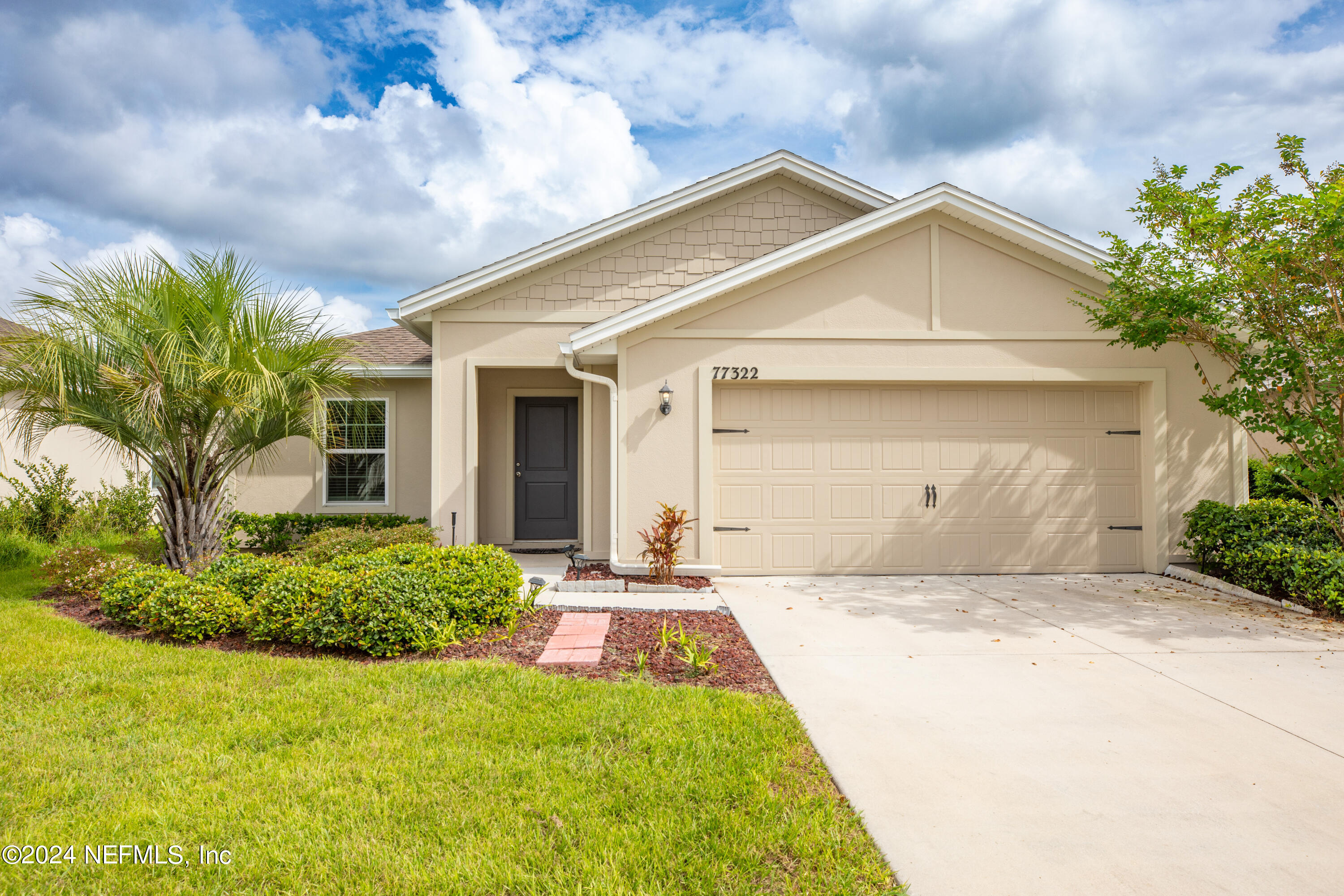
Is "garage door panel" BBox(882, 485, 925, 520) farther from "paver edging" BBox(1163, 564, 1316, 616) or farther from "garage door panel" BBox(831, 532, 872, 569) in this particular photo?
"paver edging" BBox(1163, 564, 1316, 616)

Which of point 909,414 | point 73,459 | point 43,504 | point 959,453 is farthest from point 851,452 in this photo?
point 73,459

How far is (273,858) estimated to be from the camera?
2436mm

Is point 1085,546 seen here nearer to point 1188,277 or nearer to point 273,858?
point 1188,277

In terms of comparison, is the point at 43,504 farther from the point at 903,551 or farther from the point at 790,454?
the point at 903,551

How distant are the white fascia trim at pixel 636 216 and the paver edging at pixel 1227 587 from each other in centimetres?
620

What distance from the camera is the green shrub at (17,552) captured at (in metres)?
8.52

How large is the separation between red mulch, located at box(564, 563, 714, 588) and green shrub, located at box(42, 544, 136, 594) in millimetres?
4374

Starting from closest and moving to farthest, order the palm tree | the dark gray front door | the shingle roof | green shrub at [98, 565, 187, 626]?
green shrub at [98, 565, 187, 626] → the palm tree → the shingle roof → the dark gray front door

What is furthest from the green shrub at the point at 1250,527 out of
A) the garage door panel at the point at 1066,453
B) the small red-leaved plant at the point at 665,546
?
the small red-leaved plant at the point at 665,546

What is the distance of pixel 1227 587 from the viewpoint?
741cm

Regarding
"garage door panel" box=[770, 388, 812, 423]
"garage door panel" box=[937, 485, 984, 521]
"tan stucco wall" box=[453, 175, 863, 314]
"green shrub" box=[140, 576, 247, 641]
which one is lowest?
"green shrub" box=[140, 576, 247, 641]

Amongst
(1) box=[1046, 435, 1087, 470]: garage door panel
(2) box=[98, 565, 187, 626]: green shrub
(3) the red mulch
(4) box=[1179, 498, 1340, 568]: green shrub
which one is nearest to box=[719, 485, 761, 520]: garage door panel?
(3) the red mulch

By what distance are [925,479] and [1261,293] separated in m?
3.77

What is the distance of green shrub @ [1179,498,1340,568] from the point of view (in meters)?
7.28
